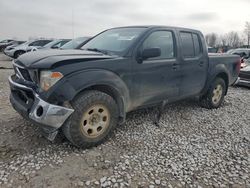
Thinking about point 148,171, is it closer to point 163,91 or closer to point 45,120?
point 45,120

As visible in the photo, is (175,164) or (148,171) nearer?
(148,171)

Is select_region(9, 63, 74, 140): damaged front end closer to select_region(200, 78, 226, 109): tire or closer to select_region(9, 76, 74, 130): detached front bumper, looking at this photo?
select_region(9, 76, 74, 130): detached front bumper

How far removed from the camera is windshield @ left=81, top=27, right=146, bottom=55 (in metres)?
3.60

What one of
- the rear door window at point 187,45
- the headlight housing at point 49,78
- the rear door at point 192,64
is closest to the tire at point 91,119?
the headlight housing at point 49,78

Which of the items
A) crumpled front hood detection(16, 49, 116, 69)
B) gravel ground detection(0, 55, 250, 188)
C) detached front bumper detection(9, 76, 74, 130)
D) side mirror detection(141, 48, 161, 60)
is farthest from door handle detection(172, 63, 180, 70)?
→ detached front bumper detection(9, 76, 74, 130)

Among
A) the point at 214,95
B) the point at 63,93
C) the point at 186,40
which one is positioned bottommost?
the point at 214,95

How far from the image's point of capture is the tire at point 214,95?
5.24 m

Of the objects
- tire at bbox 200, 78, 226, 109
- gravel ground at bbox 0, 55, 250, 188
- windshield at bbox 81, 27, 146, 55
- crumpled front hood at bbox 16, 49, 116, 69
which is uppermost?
windshield at bbox 81, 27, 146, 55

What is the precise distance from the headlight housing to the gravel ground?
0.94 m

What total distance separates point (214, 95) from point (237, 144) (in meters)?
1.94

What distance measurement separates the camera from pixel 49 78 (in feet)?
9.00

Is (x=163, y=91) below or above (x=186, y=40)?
below

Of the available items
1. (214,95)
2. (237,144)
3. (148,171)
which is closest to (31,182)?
(148,171)

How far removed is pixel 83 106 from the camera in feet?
9.64
